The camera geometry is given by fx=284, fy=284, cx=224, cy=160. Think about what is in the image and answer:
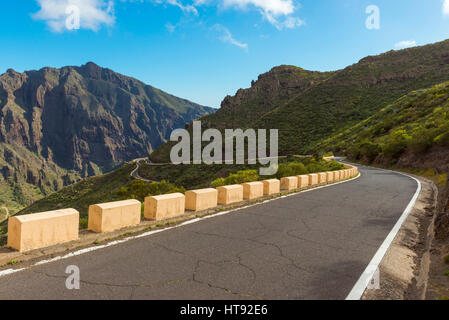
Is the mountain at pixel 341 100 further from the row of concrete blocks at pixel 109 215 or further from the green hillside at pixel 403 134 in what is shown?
the row of concrete blocks at pixel 109 215

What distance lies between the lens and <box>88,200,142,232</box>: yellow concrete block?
235 inches

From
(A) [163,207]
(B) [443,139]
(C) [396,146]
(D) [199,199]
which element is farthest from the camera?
(C) [396,146]

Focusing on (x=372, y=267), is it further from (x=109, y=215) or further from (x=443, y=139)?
(x=443, y=139)

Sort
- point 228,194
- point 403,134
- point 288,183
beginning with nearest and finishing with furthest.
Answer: point 228,194 < point 288,183 < point 403,134

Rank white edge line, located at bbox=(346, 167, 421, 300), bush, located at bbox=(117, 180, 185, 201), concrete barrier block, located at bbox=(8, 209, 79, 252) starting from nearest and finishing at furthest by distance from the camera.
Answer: white edge line, located at bbox=(346, 167, 421, 300) < concrete barrier block, located at bbox=(8, 209, 79, 252) < bush, located at bbox=(117, 180, 185, 201)

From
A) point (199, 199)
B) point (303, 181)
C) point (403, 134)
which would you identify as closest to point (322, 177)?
point (303, 181)

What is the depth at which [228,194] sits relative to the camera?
965cm

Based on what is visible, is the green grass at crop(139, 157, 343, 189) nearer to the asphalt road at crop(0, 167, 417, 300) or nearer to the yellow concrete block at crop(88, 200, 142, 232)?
the asphalt road at crop(0, 167, 417, 300)

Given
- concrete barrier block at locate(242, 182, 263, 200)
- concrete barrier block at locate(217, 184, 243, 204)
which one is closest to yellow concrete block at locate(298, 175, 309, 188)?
concrete barrier block at locate(242, 182, 263, 200)

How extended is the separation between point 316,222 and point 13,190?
203 metres

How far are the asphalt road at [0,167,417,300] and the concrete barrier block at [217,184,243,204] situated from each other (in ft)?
5.51

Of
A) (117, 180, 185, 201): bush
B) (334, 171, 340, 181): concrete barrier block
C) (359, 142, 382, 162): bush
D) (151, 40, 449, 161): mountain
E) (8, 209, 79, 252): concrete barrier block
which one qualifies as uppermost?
(151, 40, 449, 161): mountain

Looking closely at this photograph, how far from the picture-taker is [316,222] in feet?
25.0

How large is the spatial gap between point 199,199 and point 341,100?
6859 cm
